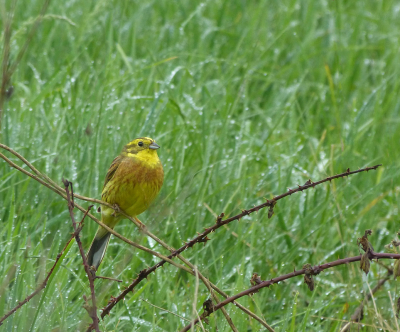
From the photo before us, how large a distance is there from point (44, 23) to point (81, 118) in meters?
1.97

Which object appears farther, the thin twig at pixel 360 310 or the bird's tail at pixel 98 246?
→ the bird's tail at pixel 98 246

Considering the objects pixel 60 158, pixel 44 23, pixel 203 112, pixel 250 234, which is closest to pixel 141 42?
pixel 44 23

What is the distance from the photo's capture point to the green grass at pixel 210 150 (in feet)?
10.7

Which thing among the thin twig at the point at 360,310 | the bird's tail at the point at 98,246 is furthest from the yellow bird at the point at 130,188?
the thin twig at the point at 360,310

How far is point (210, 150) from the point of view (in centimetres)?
431

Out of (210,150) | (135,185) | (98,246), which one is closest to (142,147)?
(135,185)

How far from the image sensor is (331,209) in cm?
399

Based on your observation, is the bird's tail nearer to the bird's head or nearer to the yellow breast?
the yellow breast

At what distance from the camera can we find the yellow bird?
3.29m

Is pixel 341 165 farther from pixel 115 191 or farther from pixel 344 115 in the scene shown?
pixel 115 191

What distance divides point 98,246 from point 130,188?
A: 1.26ft

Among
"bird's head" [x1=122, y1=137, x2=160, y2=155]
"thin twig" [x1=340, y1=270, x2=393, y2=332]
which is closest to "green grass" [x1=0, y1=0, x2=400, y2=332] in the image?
"thin twig" [x1=340, y1=270, x2=393, y2=332]

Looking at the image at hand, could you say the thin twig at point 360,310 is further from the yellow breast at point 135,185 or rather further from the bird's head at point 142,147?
the bird's head at point 142,147

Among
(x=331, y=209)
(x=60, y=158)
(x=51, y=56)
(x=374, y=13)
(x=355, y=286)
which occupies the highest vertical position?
(x=374, y=13)
